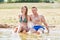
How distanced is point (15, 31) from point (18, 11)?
0.33m

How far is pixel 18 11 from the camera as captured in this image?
2951 millimetres

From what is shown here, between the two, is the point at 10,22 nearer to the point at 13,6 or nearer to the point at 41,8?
the point at 13,6

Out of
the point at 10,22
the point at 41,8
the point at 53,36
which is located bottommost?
the point at 53,36

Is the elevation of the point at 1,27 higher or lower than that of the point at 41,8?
lower

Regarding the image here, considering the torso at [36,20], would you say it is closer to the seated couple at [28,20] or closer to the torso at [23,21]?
the seated couple at [28,20]

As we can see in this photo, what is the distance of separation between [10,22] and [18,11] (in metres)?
0.22

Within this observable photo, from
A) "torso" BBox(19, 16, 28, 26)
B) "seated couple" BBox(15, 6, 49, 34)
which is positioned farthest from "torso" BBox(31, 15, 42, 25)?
"torso" BBox(19, 16, 28, 26)

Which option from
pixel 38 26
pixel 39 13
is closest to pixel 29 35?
pixel 38 26

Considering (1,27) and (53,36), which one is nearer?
(53,36)

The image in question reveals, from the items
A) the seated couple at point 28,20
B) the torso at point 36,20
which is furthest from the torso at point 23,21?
the torso at point 36,20

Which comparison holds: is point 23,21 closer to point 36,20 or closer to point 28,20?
point 28,20

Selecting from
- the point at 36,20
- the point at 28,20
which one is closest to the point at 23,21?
the point at 28,20

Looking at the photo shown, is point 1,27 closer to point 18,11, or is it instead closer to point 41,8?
point 18,11

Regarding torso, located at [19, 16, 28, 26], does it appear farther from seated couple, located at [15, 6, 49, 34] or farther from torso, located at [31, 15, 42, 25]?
torso, located at [31, 15, 42, 25]
